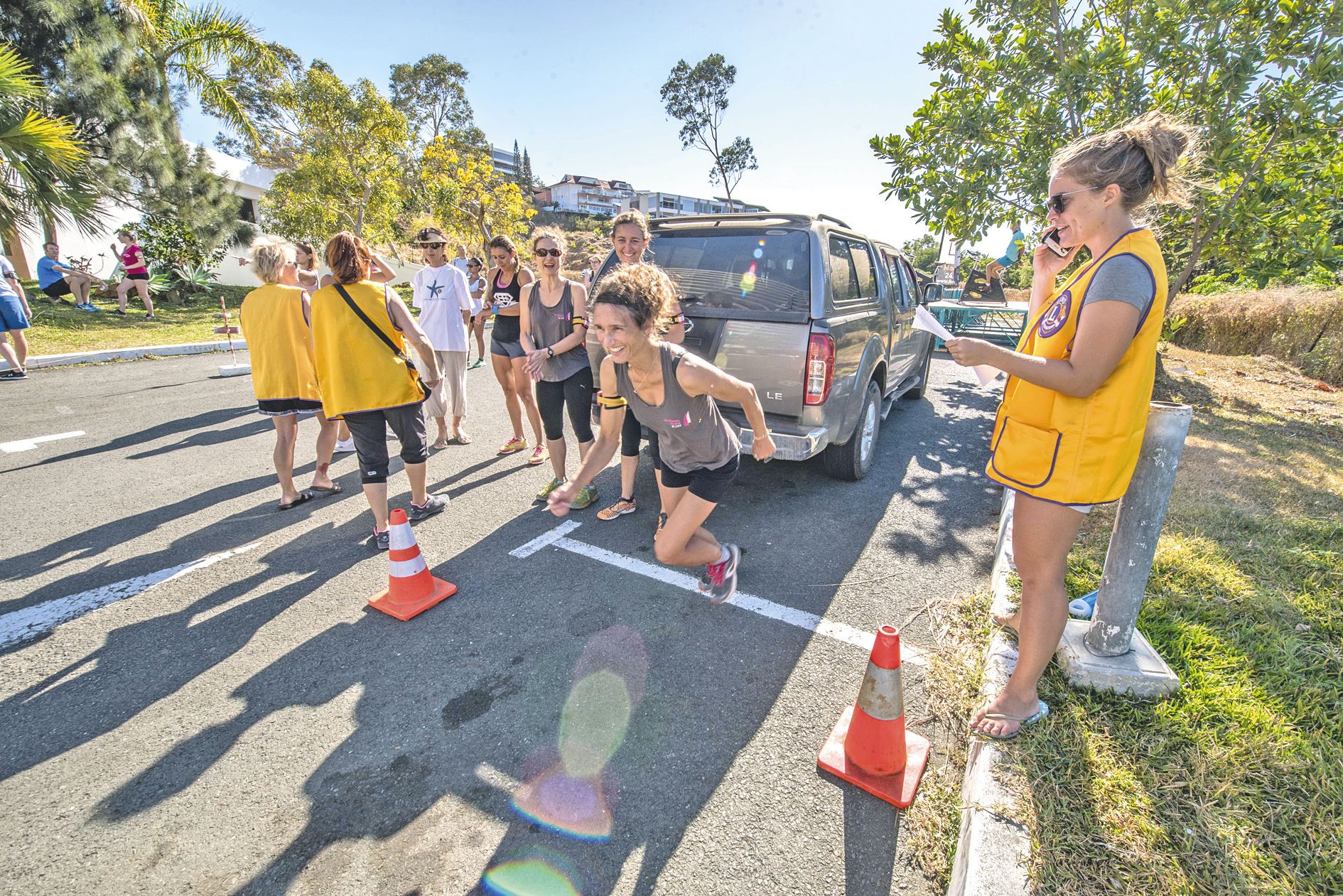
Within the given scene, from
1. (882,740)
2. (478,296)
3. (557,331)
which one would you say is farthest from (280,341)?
(478,296)

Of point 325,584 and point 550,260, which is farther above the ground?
point 550,260

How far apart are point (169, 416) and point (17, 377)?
372 cm

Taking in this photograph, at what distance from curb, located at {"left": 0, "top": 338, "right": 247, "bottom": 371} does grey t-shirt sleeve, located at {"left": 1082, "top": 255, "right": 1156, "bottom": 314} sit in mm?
9963

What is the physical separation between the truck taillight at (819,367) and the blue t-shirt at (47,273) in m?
16.5

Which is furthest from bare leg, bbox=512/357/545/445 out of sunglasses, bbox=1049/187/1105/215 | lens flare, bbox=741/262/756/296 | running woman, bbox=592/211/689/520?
sunglasses, bbox=1049/187/1105/215

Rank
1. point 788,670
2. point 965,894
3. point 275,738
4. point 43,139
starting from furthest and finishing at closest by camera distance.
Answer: point 43,139 < point 788,670 < point 275,738 < point 965,894

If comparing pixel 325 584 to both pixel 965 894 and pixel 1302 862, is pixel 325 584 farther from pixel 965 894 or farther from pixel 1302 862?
pixel 1302 862

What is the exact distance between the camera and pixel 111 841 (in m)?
1.91

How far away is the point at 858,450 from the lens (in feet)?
16.3

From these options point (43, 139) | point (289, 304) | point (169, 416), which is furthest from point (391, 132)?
point (289, 304)

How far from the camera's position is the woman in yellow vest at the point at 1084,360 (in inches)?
70.2

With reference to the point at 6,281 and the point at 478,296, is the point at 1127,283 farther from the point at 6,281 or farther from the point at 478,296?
the point at 6,281

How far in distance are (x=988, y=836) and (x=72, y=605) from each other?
4499mm

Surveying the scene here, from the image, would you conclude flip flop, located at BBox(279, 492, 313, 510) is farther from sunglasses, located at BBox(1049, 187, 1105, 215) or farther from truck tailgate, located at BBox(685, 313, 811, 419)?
sunglasses, located at BBox(1049, 187, 1105, 215)
